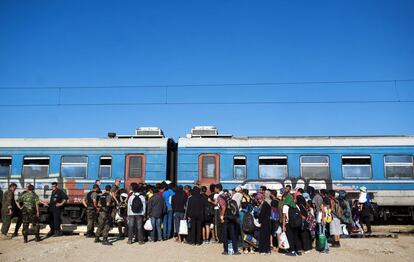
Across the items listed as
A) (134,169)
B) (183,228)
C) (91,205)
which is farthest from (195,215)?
(134,169)

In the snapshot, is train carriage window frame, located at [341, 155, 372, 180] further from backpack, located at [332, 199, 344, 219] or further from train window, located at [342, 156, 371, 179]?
backpack, located at [332, 199, 344, 219]

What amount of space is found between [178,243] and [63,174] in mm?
7261

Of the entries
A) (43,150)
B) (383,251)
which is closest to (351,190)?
(383,251)

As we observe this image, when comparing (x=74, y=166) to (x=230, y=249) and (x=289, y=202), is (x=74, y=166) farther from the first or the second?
A: (x=289, y=202)

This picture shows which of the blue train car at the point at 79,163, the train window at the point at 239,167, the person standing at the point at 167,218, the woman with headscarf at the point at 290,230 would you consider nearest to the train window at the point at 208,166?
the train window at the point at 239,167

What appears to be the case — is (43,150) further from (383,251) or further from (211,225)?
(383,251)

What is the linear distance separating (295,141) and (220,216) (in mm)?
7157

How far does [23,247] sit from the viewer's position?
11453 millimetres

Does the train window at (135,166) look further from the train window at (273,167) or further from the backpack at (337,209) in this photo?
the backpack at (337,209)

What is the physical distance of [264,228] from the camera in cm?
1045

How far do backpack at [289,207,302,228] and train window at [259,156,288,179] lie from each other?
6127 millimetres

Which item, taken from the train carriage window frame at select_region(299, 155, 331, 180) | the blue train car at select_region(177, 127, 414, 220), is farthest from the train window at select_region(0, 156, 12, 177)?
the train carriage window frame at select_region(299, 155, 331, 180)

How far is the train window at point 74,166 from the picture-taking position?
669 inches

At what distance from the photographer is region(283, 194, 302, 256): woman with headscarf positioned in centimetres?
1029
